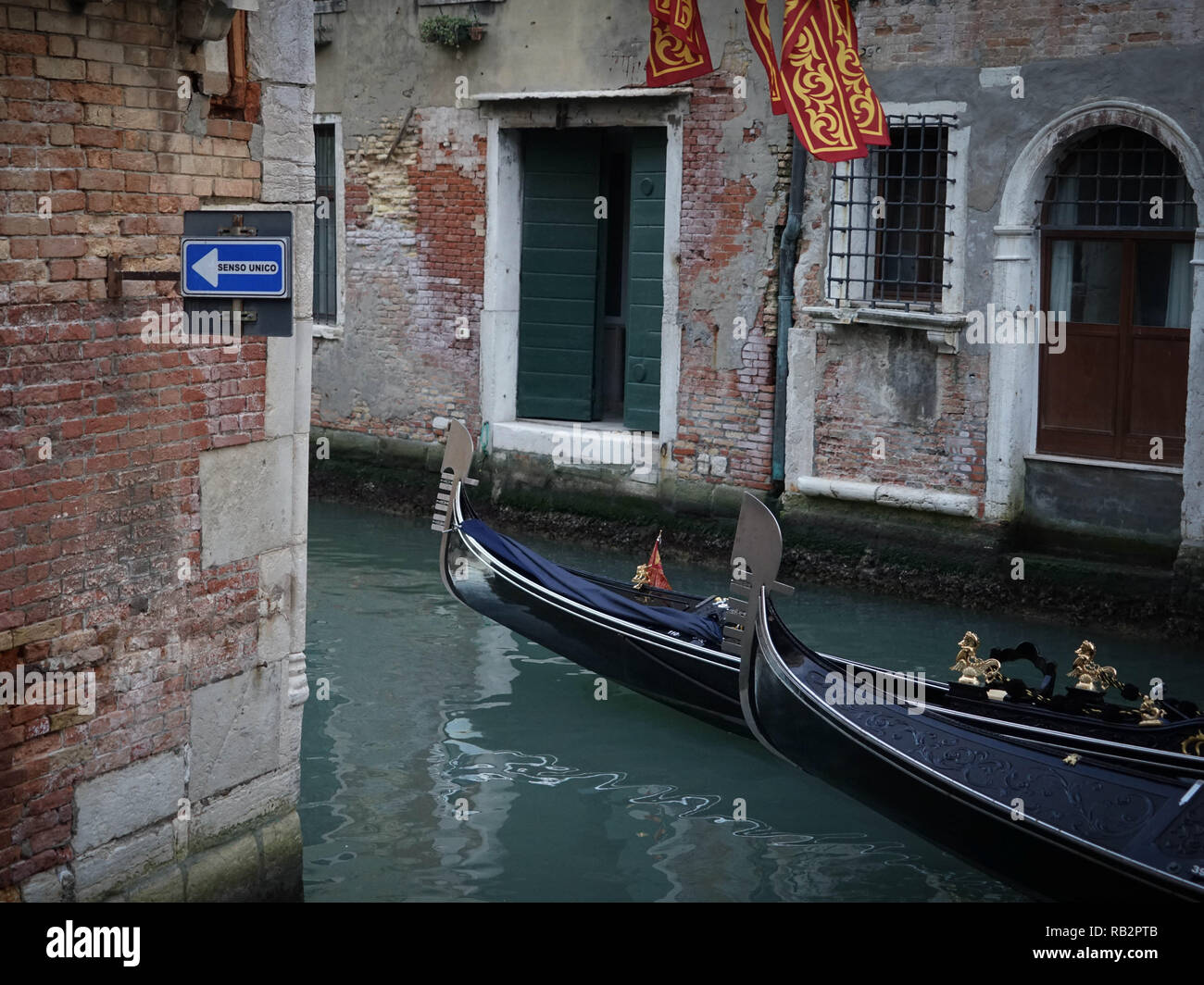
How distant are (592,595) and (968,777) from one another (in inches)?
82.6

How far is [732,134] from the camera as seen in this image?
871 centimetres

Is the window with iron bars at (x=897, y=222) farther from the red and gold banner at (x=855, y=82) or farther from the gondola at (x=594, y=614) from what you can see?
the gondola at (x=594, y=614)

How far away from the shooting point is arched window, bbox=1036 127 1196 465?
7371mm

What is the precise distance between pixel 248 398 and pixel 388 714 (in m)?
2.73

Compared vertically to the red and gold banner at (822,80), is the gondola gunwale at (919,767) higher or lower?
lower

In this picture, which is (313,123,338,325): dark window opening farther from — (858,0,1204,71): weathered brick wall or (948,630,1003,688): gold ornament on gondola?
(948,630,1003,688): gold ornament on gondola

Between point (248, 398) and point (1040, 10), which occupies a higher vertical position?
point (1040, 10)

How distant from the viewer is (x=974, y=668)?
4.98 meters

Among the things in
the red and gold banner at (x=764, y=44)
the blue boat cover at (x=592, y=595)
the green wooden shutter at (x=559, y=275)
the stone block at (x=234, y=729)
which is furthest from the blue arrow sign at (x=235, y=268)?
the green wooden shutter at (x=559, y=275)

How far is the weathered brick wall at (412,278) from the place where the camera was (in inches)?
392

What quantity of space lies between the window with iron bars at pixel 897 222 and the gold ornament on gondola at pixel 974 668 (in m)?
3.25

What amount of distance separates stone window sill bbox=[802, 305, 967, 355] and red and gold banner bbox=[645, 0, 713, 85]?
144cm
